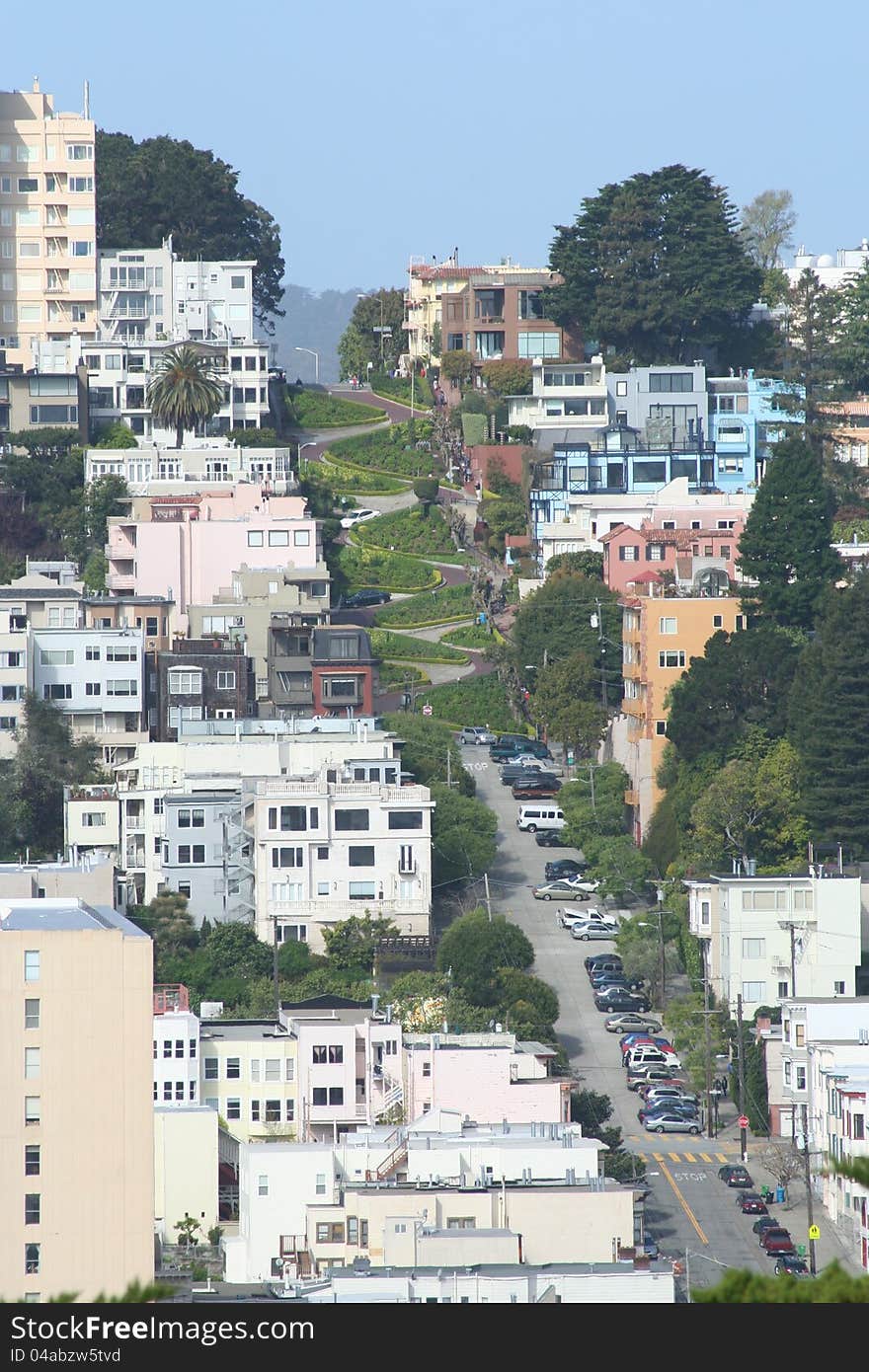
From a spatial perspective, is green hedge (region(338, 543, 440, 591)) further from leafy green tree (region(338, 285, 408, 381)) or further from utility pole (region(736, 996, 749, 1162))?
utility pole (region(736, 996, 749, 1162))

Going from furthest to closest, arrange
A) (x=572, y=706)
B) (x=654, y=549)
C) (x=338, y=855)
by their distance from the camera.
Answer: (x=654, y=549) → (x=572, y=706) → (x=338, y=855)

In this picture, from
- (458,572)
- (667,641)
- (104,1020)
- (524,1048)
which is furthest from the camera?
(458,572)

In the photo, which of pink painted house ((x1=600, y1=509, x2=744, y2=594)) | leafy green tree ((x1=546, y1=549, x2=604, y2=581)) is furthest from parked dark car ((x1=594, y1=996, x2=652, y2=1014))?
leafy green tree ((x1=546, y1=549, x2=604, y2=581))

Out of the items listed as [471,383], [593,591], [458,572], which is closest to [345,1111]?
[593,591]

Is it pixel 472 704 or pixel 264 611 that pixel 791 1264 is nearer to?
pixel 472 704


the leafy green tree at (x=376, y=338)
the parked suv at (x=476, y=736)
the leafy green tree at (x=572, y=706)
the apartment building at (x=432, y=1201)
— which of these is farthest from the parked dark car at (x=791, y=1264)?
the leafy green tree at (x=376, y=338)

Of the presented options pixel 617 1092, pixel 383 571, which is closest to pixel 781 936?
pixel 617 1092

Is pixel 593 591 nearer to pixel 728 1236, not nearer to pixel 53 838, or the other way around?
pixel 53 838

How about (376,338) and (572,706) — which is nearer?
(572,706)
